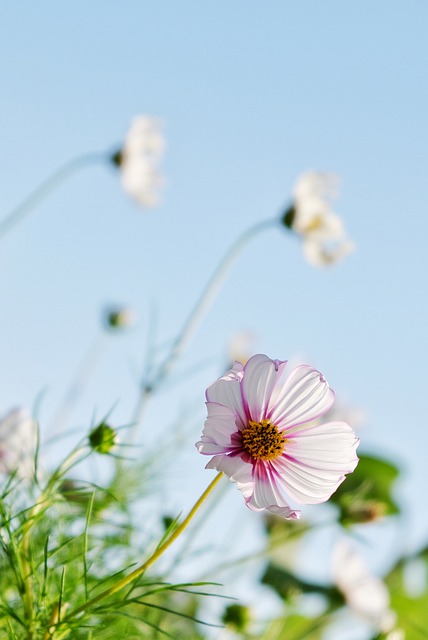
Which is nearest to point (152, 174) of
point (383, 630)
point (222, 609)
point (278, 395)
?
point (222, 609)

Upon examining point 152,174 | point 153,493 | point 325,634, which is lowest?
point 325,634

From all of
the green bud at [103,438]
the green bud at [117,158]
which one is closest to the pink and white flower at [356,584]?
the green bud at [103,438]

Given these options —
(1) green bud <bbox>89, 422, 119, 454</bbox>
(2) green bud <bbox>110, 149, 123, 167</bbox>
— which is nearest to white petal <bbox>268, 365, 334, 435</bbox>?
(1) green bud <bbox>89, 422, 119, 454</bbox>

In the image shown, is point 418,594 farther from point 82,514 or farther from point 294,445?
point 294,445

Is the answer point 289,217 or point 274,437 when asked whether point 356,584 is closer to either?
point 289,217

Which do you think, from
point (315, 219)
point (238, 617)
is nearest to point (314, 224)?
point (315, 219)

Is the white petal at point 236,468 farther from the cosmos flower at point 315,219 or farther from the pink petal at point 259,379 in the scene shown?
the cosmos flower at point 315,219

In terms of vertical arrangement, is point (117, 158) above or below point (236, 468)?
above

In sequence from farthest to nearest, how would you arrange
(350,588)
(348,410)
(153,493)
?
(348,410), (350,588), (153,493)

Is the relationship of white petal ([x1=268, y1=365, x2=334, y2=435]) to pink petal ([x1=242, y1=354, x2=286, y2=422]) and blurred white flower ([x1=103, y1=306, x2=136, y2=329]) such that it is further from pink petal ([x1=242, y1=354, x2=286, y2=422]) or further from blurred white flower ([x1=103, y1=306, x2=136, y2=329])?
blurred white flower ([x1=103, y1=306, x2=136, y2=329])
